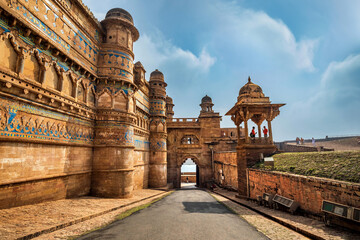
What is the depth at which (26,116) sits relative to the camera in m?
6.58

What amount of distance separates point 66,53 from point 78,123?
3.46 metres

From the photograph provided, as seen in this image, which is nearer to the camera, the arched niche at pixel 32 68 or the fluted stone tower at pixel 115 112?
the arched niche at pixel 32 68

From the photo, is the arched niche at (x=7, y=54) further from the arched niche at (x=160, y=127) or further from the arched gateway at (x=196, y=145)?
the arched gateway at (x=196, y=145)

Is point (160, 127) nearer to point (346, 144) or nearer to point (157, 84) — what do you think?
point (157, 84)

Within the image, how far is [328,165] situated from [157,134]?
50.0ft

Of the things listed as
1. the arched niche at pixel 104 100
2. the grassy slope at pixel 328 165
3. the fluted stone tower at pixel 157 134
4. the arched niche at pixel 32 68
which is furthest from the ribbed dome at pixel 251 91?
the arched niche at pixel 32 68

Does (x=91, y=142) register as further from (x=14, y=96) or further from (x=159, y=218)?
(x=159, y=218)

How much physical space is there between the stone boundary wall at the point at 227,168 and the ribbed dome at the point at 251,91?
17.9 ft

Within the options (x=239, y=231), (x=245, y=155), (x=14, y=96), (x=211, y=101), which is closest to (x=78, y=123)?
(x=14, y=96)

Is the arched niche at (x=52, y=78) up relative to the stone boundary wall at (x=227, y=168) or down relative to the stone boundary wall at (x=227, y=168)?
up

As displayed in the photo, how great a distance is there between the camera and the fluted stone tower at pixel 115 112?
10430mm

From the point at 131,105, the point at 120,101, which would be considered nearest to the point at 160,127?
the point at 131,105

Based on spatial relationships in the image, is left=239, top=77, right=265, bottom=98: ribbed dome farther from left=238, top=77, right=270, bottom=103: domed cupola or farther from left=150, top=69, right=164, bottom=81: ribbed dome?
left=150, top=69, right=164, bottom=81: ribbed dome

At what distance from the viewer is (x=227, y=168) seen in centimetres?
1792
